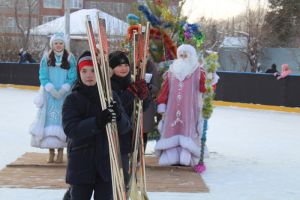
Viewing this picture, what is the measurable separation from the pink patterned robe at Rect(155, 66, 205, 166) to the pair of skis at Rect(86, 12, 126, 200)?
3.31 meters

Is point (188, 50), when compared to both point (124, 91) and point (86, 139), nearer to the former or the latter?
point (124, 91)

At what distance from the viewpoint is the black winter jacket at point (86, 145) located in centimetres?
368

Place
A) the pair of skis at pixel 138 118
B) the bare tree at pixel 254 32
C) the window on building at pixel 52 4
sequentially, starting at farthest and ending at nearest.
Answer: the window on building at pixel 52 4 → the bare tree at pixel 254 32 → the pair of skis at pixel 138 118

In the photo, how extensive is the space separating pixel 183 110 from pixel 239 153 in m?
2.14

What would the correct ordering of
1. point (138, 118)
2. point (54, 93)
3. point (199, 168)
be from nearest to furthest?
point (138, 118) < point (54, 93) < point (199, 168)

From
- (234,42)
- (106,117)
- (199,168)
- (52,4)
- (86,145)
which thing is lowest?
(199,168)

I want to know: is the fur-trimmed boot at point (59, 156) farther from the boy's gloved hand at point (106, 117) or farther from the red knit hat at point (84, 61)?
the boy's gloved hand at point (106, 117)

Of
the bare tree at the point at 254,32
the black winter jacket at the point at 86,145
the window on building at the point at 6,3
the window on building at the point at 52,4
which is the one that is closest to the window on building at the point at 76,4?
the window on building at the point at 52,4

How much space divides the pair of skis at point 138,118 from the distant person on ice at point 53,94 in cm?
267

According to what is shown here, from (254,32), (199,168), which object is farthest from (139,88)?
(254,32)

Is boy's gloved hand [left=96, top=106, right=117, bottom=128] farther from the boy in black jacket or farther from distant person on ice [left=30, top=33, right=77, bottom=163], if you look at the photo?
distant person on ice [left=30, top=33, right=77, bottom=163]

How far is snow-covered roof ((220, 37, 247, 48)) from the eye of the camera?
3073 centimetres

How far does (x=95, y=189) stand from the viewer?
382 cm

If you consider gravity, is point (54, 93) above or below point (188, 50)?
below
